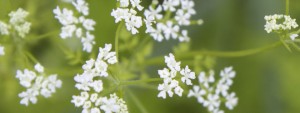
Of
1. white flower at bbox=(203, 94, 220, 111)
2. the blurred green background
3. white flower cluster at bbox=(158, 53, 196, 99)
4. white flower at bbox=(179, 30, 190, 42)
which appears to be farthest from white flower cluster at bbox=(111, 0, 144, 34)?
the blurred green background

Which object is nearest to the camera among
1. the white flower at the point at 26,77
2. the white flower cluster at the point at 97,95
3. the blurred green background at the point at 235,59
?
the white flower cluster at the point at 97,95

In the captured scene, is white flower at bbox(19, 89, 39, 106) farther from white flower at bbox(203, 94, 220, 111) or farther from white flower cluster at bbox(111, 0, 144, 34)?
white flower at bbox(203, 94, 220, 111)

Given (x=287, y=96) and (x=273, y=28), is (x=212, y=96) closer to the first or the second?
(x=273, y=28)

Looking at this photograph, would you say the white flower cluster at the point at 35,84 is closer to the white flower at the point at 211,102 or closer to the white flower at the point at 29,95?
the white flower at the point at 29,95

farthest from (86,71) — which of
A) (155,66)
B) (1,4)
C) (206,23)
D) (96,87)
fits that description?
(206,23)

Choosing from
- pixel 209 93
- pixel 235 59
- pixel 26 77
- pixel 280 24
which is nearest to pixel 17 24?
pixel 26 77

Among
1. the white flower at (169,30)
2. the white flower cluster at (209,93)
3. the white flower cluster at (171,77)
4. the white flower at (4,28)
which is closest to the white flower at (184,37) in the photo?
the white flower at (169,30)

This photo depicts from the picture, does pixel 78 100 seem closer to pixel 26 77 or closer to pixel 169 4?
pixel 26 77

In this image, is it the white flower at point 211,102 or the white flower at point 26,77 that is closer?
the white flower at point 26,77
